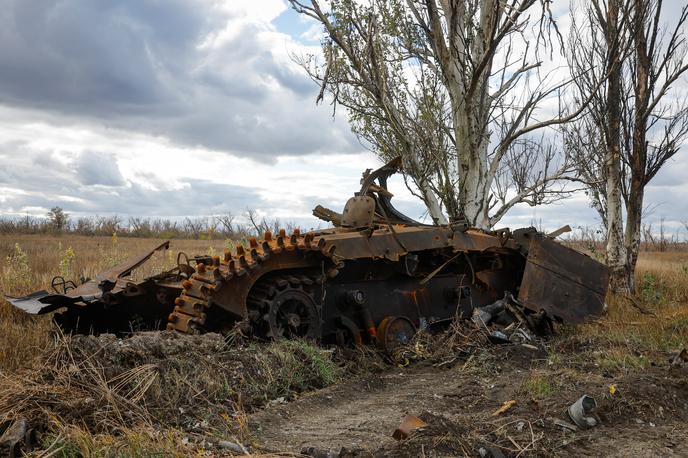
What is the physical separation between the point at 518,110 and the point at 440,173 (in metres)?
1.71

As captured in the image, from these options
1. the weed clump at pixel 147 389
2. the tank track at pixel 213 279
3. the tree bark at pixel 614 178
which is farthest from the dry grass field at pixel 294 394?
the tree bark at pixel 614 178

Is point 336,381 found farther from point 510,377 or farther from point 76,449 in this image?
point 76,449

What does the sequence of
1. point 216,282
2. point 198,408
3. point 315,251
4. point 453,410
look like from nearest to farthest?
point 198,408 < point 453,410 < point 216,282 < point 315,251

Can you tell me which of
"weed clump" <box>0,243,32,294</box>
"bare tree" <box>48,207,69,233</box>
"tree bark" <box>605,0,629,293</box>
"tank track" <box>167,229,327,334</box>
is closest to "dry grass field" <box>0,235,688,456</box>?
"tank track" <box>167,229,327,334</box>

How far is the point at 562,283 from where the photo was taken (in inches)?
363

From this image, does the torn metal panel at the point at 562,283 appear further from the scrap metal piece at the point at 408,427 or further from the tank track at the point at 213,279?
the scrap metal piece at the point at 408,427

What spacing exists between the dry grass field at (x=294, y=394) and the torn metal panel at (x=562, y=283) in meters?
1.63

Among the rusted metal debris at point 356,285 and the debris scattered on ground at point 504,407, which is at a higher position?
the rusted metal debris at point 356,285

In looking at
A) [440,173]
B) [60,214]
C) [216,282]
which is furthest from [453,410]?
[60,214]

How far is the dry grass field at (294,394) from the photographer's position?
4.19 m

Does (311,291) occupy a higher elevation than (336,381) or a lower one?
higher

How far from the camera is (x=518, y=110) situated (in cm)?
1216

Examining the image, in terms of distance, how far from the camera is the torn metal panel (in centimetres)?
893

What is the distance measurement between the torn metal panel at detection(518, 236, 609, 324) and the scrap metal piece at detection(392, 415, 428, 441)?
4832 mm
